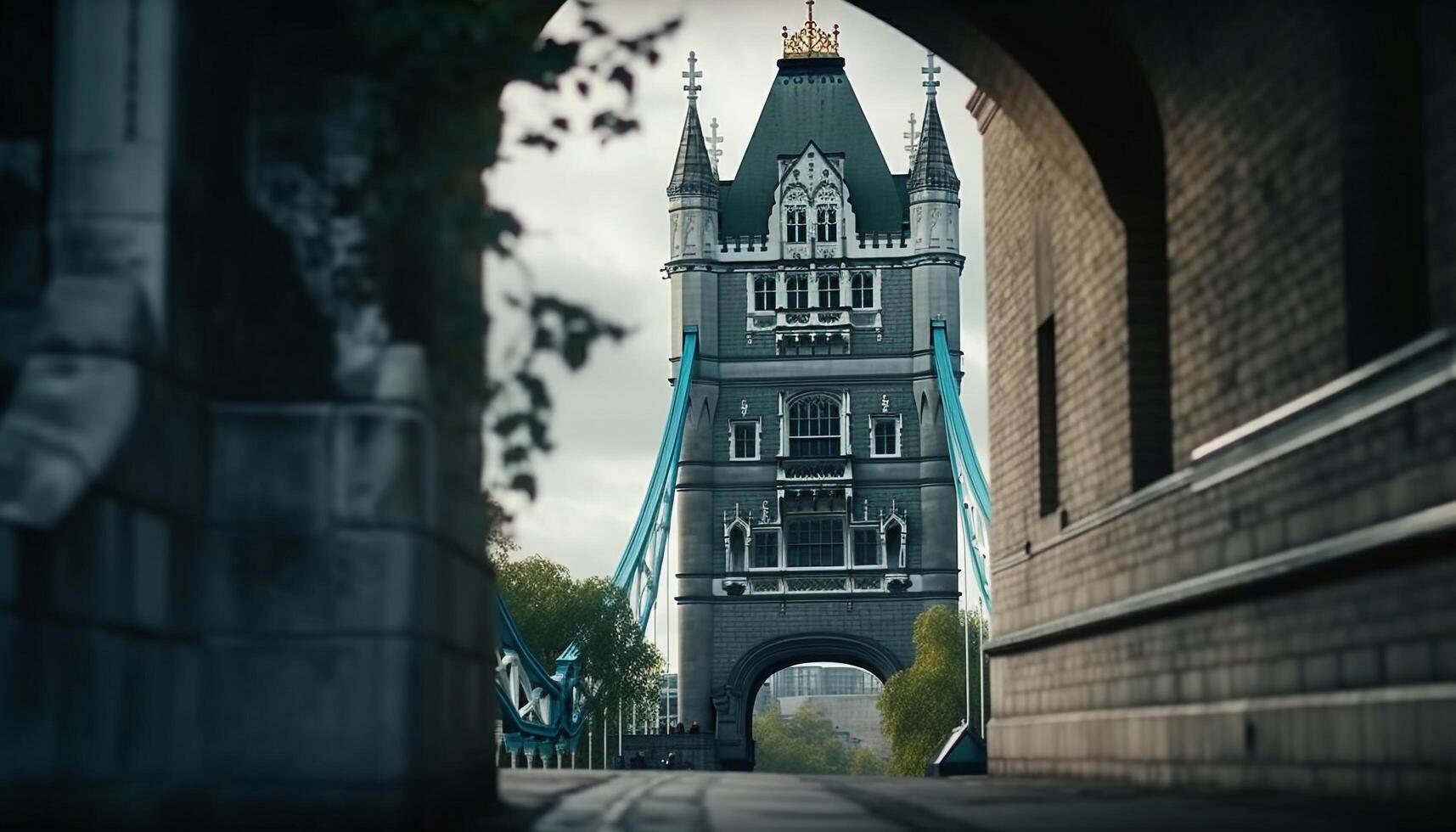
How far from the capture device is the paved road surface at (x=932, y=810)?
358 inches

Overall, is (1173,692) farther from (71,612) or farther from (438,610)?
(71,612)

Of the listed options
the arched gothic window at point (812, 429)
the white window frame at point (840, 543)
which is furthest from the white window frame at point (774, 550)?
the arched gothic window at point (812, 429)

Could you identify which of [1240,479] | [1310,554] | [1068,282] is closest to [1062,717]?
[1068,282]

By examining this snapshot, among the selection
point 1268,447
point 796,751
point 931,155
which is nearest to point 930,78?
point 931,155

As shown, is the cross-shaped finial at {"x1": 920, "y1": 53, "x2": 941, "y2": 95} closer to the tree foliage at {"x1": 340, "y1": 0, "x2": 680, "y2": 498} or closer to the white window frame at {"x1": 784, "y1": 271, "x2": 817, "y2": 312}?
the white window frame at {"x1": 784, "y1": 271, "x2": 817, "y2": 312}

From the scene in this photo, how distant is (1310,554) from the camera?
11812 millimetres

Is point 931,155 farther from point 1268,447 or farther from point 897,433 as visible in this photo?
point 1268,447

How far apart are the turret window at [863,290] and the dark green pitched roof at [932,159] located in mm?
4114

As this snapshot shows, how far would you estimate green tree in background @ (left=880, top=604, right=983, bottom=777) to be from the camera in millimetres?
64750

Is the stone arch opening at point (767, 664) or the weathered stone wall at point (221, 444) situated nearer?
the weathered stone wall at point (221, 444)

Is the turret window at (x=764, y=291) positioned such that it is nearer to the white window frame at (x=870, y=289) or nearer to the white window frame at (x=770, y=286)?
→ the white window frame at (x=770, y=286)

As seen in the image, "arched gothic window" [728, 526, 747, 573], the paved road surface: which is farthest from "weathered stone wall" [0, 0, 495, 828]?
"arched gothic window" [728, 526, 747, 573]

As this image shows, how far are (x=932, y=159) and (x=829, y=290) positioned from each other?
7067 mm

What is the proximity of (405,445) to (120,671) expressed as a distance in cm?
155
